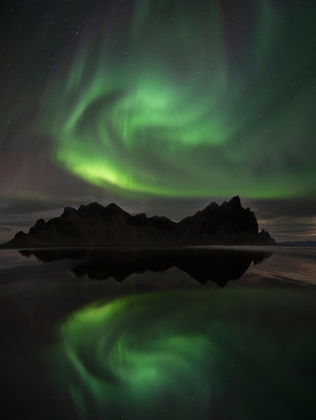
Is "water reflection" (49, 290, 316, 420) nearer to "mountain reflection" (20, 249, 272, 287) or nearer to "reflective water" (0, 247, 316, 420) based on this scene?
"reflective water" (0, 247, 316, 420)

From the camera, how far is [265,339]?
8492mm

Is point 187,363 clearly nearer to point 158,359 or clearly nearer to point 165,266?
point 158,359

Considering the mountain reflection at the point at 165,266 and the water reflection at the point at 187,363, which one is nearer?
the water reflection at the point at 187,363

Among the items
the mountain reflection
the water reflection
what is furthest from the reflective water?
the mountain reflection

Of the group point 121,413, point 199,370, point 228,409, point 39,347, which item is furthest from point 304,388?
point 39,347

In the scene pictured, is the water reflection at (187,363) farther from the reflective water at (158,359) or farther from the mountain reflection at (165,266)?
the mountain reflection at (165,266)

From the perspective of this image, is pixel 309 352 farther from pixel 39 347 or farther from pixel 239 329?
pixel 39 347

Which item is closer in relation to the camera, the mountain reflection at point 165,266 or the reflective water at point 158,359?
the reflective water at point 158,359

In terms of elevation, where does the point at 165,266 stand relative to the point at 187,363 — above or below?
above

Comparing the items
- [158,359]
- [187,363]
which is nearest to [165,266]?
[158,359]

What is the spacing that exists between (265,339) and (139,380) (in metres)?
4.78

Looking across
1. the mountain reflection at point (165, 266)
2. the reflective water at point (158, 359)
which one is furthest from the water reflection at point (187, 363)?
the mountain reflection at point (165, 266)

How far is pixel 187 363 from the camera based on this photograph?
718 centimetres

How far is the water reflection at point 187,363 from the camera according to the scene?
5418mm
